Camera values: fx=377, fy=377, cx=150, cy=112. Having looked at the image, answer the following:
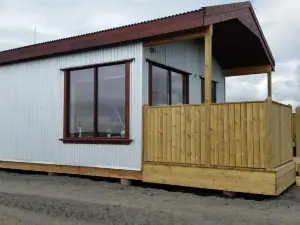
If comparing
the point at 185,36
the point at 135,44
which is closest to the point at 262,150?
the point at 185,36

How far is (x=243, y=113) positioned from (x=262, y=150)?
2.41 ft

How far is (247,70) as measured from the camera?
40.3 ft

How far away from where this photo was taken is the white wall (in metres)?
8.81

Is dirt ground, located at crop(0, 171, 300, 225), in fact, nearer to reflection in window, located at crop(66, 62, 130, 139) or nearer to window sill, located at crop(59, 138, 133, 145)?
window sill, located at crop(59, 138, 133, 145)

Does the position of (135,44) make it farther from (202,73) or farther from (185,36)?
(202,73)

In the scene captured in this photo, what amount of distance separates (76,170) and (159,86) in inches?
113

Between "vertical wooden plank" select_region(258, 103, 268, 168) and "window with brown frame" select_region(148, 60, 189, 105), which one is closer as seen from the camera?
"vertical wooden plank" select_region(258, 103, 268, 168)

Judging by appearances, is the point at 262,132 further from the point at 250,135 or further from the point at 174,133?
the point at 174,133

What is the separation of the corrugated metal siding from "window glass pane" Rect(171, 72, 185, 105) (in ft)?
5.15

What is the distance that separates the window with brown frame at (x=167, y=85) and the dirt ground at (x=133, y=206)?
2156 mm

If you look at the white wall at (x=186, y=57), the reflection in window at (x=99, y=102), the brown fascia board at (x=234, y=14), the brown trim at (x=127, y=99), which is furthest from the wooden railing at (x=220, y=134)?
the brown fascia board at (x=234, y=14)

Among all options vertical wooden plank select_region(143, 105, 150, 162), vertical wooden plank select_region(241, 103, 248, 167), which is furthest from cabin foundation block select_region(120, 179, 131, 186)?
vertical wooden plank select_region(241, 103, 248, 167)

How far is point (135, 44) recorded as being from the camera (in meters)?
8.28

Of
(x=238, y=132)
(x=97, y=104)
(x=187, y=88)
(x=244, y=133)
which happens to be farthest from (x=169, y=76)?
(x=244, y=133)
